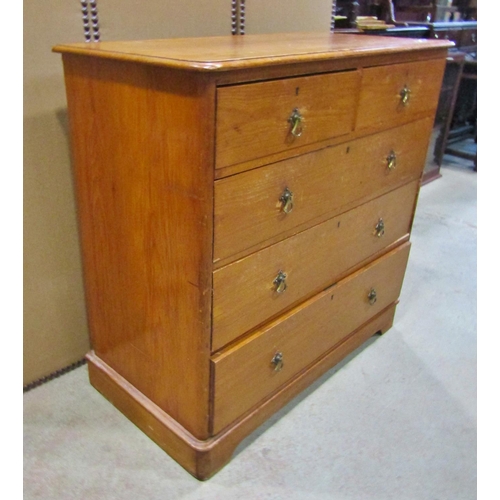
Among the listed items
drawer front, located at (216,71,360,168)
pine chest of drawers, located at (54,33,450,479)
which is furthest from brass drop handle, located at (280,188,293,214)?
drawer front, located at (216,71,360,168)

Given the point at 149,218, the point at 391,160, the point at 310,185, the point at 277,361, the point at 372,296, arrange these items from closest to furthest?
the point at 149,218 < the point at 310,185 < the point at 277,361 < the point at 391,160 < the point at 372,296

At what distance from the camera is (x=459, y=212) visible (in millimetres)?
3088

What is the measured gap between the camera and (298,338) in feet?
4.73

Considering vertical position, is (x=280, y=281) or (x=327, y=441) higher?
(x=280, y=281)

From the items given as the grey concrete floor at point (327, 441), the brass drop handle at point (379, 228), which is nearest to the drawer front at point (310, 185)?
the brass drop handle at point (379, 228)

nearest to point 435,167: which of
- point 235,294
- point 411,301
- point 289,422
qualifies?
point 411,301

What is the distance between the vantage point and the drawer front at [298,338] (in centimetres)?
125

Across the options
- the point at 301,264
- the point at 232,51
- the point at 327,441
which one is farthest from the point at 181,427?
the point at 232,51

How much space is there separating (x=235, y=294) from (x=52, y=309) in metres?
0.70

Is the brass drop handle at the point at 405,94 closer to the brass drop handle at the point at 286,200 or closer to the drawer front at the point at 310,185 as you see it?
the drawer front at the point at 310,185

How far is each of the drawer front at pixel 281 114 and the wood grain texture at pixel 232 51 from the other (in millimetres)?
46

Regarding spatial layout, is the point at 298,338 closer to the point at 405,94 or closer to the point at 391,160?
the point at 391,160

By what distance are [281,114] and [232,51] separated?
17 centimetres

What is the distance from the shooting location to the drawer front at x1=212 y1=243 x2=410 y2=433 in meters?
1.25
